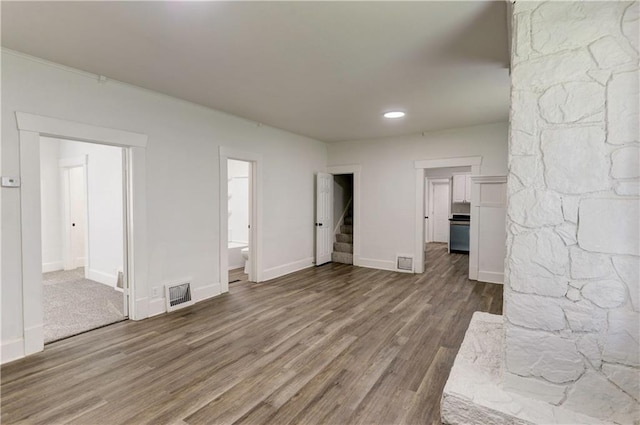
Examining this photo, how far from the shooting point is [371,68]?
9.39ft

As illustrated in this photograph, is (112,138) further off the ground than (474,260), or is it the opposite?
(112,138)

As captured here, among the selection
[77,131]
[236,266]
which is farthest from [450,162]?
[77,131]

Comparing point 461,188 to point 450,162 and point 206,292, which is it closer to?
point 450,162

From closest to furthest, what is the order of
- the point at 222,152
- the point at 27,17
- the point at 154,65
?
the point at 27,17
the point at 154,65
the point at 222,152

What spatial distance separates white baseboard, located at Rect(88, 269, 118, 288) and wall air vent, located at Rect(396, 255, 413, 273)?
15.7 feet

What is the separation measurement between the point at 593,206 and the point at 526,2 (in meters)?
1.15

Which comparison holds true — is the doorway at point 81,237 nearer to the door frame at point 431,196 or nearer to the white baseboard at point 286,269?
the white baseboard at point 286,269

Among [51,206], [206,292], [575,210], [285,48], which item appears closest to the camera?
[575,210]

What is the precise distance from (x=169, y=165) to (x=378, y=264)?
4.16 meters

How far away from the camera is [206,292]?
420cm

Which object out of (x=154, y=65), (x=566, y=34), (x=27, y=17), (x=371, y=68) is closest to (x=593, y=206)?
(x=566, y=34)

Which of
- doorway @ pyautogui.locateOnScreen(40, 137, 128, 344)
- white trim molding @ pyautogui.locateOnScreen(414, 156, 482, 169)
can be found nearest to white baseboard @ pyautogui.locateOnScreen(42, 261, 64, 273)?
doorway @ pyautogui.locateOnScreen(40, 137, 128, 344)

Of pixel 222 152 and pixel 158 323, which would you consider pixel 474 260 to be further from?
pixel 158 323

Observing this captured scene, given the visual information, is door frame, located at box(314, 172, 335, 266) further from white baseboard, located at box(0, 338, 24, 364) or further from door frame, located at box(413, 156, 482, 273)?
white baseboard, located at box(0, 338, 24, 364)
